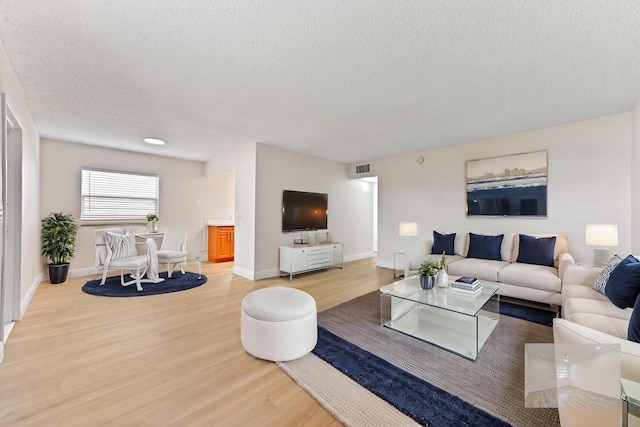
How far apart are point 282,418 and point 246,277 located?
3.46m

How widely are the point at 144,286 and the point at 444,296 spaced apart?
4291 millimetres

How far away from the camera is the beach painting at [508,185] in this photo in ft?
13.0

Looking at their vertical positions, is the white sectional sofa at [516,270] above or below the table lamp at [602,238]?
below

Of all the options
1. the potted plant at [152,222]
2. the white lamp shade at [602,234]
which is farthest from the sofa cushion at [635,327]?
the potted plant at [152,222]

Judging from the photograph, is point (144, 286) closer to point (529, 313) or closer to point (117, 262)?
point (117, 262)

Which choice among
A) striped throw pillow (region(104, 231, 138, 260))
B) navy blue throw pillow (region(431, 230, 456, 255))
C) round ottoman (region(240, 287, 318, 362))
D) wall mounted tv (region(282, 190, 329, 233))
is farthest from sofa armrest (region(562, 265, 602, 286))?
striped throw pillow (region(104, 231, 138, 260))

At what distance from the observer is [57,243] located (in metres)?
4.38

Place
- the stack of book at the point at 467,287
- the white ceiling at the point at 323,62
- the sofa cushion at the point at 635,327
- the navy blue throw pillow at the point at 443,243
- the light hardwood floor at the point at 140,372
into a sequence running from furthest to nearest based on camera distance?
the navy blue throw pillow at the point at 443,243 < the stack of book at the point at 467,287 < the white ceiling at the point at 323,62 < the light hardwood floor at the point at 140,372 < the sofa cushion at the point at 635,327

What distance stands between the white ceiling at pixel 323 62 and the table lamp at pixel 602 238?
4.80 feet

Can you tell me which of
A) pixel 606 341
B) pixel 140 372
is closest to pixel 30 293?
pixel 140 372

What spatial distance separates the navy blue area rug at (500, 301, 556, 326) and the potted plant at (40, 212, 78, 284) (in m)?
6.57

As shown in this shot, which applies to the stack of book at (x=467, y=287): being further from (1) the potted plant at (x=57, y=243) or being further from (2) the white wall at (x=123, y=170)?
(1) the potted plant at (x=57, y=243)

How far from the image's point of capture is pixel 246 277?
4789 millimetres

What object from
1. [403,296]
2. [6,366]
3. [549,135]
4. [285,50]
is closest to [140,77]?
[285,50]
